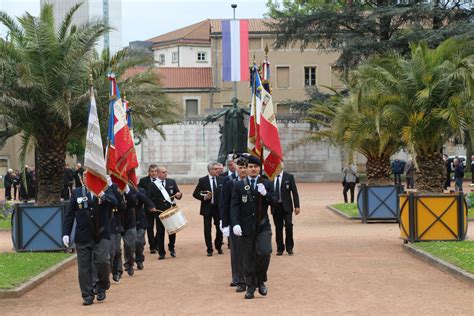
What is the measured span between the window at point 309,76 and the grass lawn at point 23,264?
192ft

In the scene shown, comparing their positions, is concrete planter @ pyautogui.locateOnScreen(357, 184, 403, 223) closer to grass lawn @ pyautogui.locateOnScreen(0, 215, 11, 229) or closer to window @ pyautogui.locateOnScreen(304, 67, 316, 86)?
grass lawn @ pyautogui.locateOnScreen(0, 215, 11, 229)

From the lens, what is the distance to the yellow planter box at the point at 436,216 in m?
18.5

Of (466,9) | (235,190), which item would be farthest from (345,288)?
(466,9)

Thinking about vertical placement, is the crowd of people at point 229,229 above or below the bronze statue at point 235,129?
below

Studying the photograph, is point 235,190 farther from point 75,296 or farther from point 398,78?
point 398,78

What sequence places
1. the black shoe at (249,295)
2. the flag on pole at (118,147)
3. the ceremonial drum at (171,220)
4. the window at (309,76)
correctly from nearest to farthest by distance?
1. the black shoe at (249,295)
2. the flag on pole at (118,147)
3. the ceremonial drum at (171,220)
4. the window at (309,76)

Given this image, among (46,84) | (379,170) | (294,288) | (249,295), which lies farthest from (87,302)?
(379,170)

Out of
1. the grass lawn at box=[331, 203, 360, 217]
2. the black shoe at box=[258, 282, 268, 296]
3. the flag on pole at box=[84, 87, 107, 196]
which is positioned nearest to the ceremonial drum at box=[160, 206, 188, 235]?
the flag on pole at box=[84, 87, 107, 196]

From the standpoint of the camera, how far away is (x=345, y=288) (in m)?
13.2

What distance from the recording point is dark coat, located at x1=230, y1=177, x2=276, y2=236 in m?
12.9

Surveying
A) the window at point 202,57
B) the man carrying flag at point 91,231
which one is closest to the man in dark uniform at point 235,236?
the man carrying flag at point 91,231

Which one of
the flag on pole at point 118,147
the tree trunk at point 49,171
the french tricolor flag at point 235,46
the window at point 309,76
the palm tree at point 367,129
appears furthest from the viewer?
the window at point 309,76

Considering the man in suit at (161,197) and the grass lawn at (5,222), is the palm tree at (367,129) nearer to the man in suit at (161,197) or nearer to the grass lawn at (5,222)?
the man in suit at (161,197)

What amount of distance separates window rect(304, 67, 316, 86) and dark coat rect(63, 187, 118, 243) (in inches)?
2494
